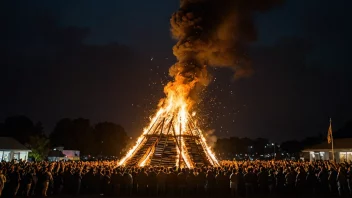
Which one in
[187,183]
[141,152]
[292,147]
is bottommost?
[187,183]

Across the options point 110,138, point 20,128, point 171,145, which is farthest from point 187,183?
point 20,128

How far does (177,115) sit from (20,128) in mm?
59994

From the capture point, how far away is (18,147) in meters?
40.2

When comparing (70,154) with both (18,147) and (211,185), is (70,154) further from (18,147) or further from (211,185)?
(211,185)

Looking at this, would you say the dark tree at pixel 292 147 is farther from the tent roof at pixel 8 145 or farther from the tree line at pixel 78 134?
the tent roof at pixel 8 145

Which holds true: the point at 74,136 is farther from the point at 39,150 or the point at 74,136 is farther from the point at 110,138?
the point at 39,150

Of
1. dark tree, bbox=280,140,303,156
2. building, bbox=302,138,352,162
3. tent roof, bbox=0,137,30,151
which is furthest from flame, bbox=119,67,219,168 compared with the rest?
dark tree, bbox=280,140,303,156

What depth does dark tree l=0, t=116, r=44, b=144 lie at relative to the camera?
7412cm

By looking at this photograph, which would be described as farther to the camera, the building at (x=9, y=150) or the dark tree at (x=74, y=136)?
the dark tree at (x=74, y=136)

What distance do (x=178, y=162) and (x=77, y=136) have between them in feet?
169

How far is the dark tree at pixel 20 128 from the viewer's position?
74.1m

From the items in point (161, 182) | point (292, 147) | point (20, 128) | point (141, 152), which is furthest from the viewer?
point (292, 147)

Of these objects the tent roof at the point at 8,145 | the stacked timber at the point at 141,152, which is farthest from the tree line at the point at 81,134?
the stacked timber at the point at 141,152

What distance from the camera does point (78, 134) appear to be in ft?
237
